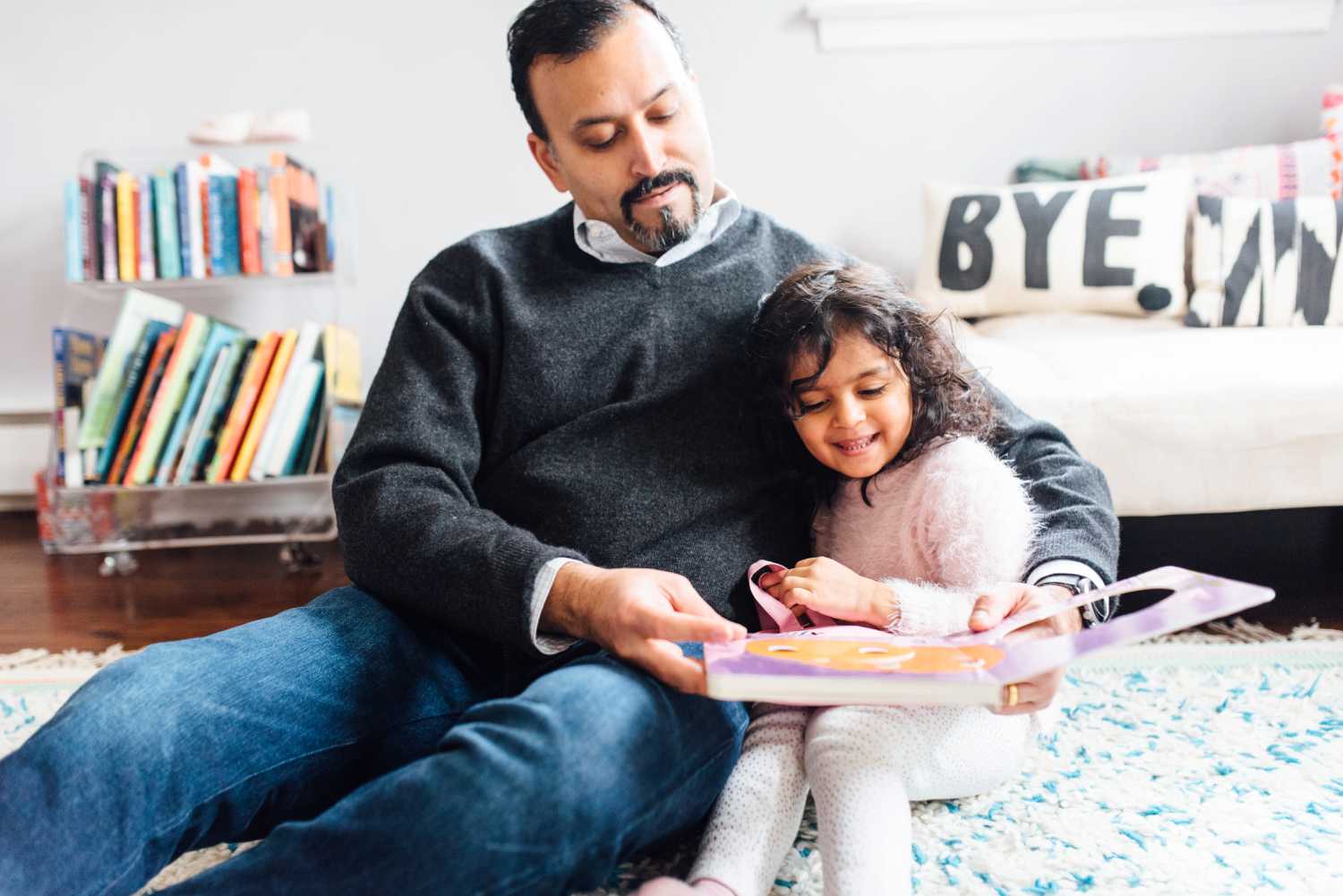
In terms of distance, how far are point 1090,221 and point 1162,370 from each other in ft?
1.69

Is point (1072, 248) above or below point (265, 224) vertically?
below

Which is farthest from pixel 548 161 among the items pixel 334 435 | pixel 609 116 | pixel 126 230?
pixel 126 230

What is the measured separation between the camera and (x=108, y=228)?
2.05 meters

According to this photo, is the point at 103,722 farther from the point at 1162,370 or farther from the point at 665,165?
the point at 1162,370

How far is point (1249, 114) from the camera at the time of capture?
224cm

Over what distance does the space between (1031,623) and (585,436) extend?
45 centimetres

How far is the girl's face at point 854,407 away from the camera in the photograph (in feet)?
3.26

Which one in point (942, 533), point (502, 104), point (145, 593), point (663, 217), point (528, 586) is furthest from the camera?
point (502, 104)

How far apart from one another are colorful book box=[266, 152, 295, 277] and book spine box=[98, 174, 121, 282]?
31 centimetres

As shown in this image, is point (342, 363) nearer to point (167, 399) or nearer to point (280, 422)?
point (280, 422)

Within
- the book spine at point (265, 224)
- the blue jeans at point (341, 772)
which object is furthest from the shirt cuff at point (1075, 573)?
the book spine at point (265, 224)

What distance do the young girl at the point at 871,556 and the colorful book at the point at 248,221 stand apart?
1.41 m

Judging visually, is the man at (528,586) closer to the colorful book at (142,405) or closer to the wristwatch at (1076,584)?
the wristwatch at (1076,584)

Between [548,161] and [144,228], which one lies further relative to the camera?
[144,228]
